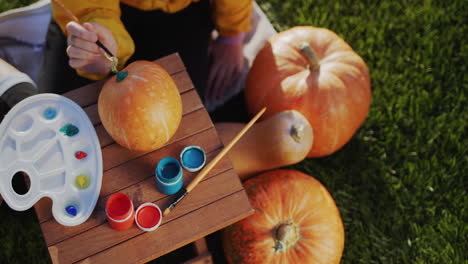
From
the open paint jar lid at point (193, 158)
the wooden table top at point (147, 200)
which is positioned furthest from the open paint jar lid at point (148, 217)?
the open paint jar lid at point (193, 158)

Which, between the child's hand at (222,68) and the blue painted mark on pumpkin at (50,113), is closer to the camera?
the blue painted mark on pumpkin at (50,113)

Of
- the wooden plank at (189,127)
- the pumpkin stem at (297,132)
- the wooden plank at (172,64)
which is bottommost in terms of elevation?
the pumpkin stem at (297,132)

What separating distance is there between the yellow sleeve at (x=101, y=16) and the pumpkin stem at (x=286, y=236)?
687mm

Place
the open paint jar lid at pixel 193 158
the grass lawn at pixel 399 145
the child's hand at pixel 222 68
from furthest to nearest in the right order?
the child's hand at pixel 222 68
the grass lawn at pixel 399 145
the open paint jar lid at pixel 193 158

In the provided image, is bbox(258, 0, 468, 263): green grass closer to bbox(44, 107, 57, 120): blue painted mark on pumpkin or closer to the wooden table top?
the wooden table top

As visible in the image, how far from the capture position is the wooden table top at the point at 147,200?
1.13m

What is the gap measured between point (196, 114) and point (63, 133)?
0.36 meters

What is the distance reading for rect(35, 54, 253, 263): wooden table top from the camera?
3.69 ft

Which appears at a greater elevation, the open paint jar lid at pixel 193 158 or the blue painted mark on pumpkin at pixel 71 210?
the open paint jar lid at pixel 193 158

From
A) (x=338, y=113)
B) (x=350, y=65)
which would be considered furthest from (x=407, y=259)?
(x=350, y=65)

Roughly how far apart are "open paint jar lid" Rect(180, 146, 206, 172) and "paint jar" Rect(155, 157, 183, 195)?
0.08 feet

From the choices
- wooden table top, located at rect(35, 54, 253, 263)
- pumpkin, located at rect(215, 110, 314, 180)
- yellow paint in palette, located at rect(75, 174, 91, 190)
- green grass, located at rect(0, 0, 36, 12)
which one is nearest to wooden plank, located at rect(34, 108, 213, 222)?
wooden table top, located at rect(35, 54, 253, 263)

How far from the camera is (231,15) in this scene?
1.64 metres

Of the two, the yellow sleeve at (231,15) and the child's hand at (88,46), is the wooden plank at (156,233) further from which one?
the yellow sleeve at (231,15)
